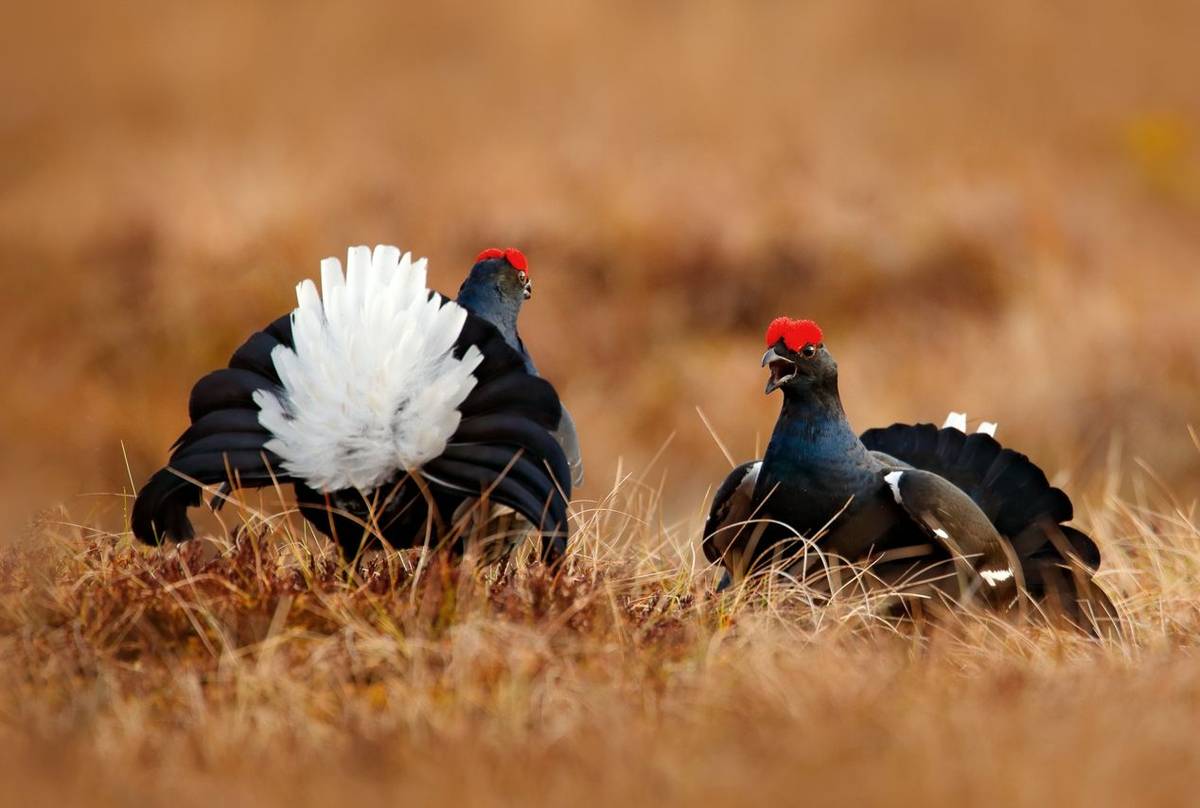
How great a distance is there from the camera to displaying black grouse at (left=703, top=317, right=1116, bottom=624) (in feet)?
12.9

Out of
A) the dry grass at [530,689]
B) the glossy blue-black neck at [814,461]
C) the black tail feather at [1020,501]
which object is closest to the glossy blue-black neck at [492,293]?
the dry grass at [530,689]

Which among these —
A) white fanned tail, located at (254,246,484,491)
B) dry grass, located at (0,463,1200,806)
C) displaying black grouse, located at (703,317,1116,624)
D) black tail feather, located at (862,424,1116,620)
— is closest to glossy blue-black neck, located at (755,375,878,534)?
displaying black grouse, located at (703,317,1116,624)

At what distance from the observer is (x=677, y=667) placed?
3242mm

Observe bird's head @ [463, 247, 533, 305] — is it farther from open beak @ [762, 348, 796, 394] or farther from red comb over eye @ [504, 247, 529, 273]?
open beak @ [762, 348, 796, 394]

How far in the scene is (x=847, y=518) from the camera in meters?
3.95

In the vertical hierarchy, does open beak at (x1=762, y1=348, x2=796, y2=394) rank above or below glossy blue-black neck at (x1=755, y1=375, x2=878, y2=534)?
above

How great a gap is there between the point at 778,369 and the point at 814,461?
0.79 ft

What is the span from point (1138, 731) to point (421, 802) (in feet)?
3.89

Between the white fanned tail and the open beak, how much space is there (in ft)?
2.53

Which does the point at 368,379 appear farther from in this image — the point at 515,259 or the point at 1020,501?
the point at 1020,501

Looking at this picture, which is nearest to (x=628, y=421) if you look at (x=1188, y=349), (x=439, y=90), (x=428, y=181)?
(x=428, y=181)

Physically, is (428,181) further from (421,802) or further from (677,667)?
(421,802)

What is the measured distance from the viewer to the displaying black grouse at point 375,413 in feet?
11.5

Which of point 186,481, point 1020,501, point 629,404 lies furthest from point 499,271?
point 629,404
